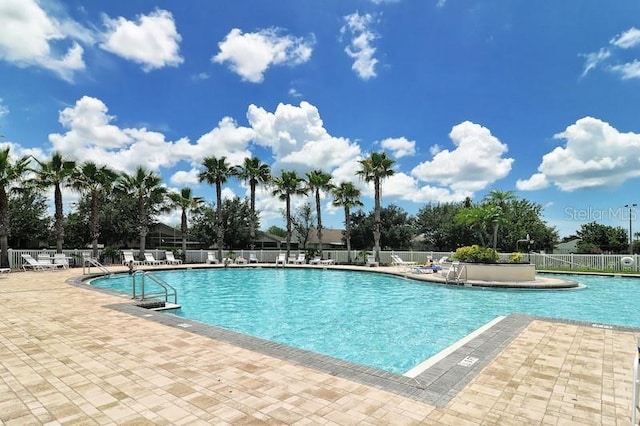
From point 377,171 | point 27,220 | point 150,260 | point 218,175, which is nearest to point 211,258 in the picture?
point 150,260

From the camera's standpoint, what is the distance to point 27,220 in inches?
1294

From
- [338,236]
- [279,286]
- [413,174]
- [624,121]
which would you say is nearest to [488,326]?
[279,286]

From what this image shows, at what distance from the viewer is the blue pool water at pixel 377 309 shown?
724 cm

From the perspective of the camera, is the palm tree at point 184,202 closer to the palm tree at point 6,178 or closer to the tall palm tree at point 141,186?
the tall palm tree at point 141,186

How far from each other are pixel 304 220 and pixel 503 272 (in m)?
30.9

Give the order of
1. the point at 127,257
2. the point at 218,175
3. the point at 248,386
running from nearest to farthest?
the point at 248,386 → the point at 127,257 → the point at 218,175

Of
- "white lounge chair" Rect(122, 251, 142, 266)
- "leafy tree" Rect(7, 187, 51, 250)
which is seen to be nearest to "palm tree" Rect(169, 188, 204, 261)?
"white lounge chair" Rect(122, 251, 142, 266)

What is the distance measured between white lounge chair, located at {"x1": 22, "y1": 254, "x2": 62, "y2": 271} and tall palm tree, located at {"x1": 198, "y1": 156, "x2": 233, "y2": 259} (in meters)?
10.5

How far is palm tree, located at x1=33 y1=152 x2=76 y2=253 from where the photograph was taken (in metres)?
20.3

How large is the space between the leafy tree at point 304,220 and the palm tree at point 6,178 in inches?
1119

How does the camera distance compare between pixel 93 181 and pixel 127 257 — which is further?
pixel 127 257

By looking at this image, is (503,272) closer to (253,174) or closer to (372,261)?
(372,261)

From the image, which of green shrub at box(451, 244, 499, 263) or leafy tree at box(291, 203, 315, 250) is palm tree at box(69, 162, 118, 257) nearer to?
green shrub at box(451, 244, 499, 263)

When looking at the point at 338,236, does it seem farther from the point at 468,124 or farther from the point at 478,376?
the point at 478,376
